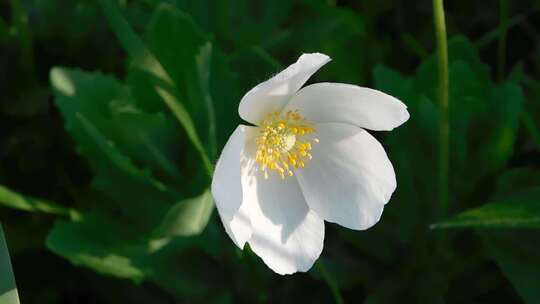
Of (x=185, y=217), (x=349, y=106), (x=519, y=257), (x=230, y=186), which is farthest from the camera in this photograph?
(x=519, y=257)

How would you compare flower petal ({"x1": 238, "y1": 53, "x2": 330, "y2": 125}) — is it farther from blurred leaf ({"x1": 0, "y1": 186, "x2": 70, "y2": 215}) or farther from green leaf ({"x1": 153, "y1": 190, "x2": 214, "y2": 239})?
blurred leaf ({"x1": 0, "y1": 186, "x2": 70, "y2": 215})

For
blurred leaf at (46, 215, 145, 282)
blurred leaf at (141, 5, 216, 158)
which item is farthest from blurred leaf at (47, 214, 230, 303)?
blurred leaf at (141, 5, 216, 158)

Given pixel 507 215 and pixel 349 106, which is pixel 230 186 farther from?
pixel 507 215

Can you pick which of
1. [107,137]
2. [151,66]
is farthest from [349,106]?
[107,137]

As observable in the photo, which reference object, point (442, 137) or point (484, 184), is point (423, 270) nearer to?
point (484, 184)

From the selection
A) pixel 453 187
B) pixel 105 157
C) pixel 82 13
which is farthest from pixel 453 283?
pixel 82 13
